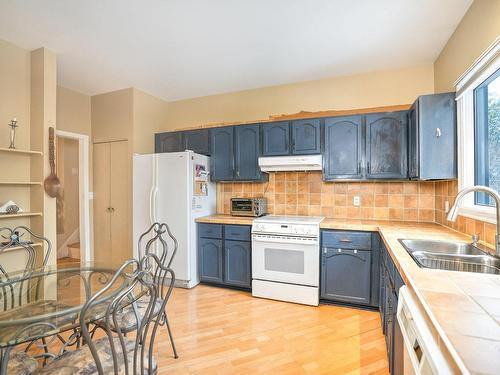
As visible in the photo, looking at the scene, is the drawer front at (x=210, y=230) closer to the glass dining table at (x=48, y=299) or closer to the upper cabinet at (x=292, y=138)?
the upper cabinet at (x=292, y=138)

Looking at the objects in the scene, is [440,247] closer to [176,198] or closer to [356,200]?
[356,200]

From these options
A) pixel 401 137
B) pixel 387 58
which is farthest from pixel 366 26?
pixel 401 137

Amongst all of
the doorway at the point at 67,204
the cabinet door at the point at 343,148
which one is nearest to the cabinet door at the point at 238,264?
the cabinet door at the point at 343,148

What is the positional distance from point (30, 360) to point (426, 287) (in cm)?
189

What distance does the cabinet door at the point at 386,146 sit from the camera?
2686mm

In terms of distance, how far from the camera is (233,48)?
2.64 meters

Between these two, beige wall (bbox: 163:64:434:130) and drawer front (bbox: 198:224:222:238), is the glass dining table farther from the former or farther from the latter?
beige wall (bbox: 163:64:434:130)

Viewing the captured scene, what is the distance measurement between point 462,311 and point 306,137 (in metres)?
2.45

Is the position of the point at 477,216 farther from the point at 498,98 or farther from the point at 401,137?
the point at 401,137

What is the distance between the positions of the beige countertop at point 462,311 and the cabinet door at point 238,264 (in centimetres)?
187

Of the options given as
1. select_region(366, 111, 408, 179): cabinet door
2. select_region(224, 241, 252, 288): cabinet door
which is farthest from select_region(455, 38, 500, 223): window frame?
select_region(224, 241, 252, 288): cabinet door

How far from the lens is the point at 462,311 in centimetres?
82

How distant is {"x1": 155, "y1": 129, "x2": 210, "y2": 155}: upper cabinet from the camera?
141 inches

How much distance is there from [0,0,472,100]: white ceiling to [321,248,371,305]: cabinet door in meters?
2.11
